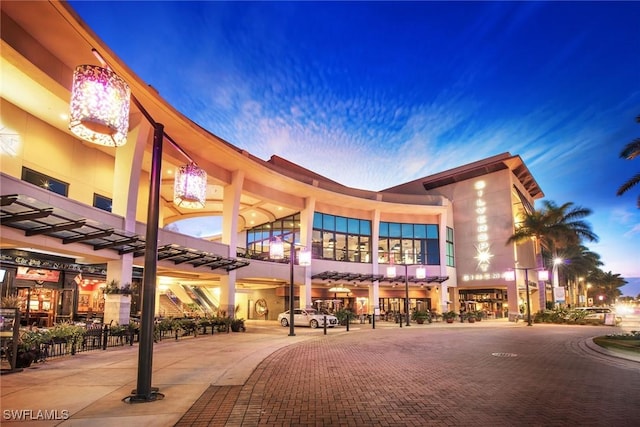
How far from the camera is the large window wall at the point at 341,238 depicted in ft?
135

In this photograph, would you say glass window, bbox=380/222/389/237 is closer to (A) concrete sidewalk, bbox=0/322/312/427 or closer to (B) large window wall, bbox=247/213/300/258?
(B) large window wall, bbox=247/213/300/258

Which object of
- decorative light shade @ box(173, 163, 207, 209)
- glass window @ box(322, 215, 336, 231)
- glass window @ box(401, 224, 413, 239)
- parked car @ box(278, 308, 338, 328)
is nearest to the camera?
decorative light shade @ box(173, 163, 207, 209)

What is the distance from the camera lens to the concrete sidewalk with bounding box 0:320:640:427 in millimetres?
6902

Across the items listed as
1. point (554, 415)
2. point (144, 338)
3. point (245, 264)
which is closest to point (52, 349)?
point (144, 338)

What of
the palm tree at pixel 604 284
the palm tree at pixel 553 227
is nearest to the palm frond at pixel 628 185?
the palm tree at pixel 553 227

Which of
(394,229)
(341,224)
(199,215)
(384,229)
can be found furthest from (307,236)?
(394,229)

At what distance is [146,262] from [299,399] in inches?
165

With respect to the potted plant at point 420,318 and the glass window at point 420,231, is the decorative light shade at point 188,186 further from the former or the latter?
the glass window at point 420,231

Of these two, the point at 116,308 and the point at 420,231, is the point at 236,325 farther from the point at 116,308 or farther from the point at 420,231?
the point at 420,231

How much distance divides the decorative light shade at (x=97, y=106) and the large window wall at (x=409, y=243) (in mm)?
40666

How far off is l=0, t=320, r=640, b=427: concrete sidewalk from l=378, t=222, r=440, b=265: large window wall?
32.4 metres

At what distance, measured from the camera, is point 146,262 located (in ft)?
28.0

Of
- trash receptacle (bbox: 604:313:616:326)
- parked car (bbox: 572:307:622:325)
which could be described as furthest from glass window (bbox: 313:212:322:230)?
trash receptacle (bbox: 604:313:616:326)

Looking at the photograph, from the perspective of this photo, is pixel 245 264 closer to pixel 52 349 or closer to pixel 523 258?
pixel 52 349
